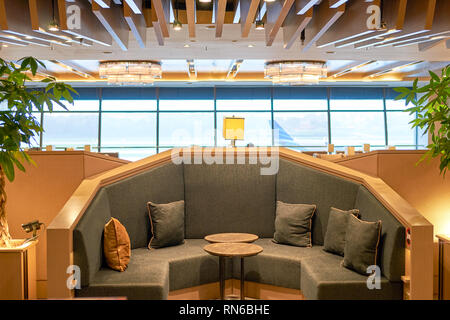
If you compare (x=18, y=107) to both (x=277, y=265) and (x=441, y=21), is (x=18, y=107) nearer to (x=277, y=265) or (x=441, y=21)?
(x=277, y=265)

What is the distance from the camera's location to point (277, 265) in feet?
12.1

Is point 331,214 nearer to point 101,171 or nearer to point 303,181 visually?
point 303,181

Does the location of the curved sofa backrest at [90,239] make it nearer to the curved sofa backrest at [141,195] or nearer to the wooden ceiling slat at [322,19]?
the curved sofa backrest at [141,195]

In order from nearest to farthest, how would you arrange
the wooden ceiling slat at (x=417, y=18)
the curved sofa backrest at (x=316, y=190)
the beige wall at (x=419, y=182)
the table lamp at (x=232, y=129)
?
the beige wall at (x=419, y=182)
the curved sofa backrest at (x=316, y=190)
the wooden ceiling slat at (x=417, y=18)
the table lamp at (x=232, y=129)

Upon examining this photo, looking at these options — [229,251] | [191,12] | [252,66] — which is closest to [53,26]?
[191,12]

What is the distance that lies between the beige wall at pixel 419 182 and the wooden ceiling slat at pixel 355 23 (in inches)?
61.0

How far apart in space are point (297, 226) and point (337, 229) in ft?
1.52

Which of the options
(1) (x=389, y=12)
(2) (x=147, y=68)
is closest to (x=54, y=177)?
(1) (x=389, y=12)

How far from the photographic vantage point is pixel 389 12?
4656mm

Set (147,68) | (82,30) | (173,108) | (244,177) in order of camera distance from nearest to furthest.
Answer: (244,177) → (82,30) → (147,68) → (173,108)

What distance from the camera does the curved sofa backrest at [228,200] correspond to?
171 inches

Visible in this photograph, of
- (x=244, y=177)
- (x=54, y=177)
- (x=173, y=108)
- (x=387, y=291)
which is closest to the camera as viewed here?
(x=387, y=291)

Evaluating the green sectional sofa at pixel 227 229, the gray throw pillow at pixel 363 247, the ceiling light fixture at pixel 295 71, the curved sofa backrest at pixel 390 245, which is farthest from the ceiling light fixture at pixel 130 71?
the gray throw pillow at pixel 363 247
